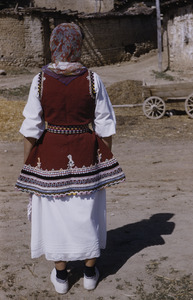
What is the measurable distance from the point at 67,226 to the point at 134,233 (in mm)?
1427

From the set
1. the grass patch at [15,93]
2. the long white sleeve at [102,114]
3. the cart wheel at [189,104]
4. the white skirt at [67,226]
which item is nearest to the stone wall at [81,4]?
the grass patch at [15,93]

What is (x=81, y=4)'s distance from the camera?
1304 inches

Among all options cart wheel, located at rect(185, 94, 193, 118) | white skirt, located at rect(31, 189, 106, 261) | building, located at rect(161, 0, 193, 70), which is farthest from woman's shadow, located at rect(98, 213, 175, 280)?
building, located at rect(161, 0, 193, 70)

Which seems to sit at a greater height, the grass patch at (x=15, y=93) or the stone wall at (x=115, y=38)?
the stone wall at (x=115, y=38)

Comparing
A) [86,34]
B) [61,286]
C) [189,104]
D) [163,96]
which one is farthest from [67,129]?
[86,34]

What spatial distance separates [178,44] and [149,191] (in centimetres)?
1736

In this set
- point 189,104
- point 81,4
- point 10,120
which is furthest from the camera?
point 81,4

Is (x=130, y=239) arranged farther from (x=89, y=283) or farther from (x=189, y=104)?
(x=189, y=104)

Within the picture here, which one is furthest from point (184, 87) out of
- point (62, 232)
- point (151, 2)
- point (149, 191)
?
point (151, 2)

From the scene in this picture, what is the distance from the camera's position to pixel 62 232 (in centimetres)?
309

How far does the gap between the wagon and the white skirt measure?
25.9 ft

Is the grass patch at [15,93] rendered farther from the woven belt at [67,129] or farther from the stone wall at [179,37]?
the woven belt at [67,129]

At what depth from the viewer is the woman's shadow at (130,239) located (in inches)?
146

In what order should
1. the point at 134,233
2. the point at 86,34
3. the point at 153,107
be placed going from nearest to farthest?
the point at 134,233 < the point at 153,107 < the point at 86,34
